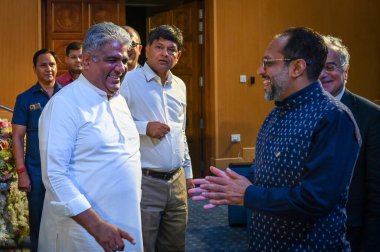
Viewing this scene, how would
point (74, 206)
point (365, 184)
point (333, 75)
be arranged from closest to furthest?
1. point (74, 206)
2. point (365, 184)
3. point (333, 75)

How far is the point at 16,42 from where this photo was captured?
6.91 metres

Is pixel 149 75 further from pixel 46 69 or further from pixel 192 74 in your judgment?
pixel 192 74

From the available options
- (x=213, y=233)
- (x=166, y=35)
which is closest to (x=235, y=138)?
(x=213, y=233)

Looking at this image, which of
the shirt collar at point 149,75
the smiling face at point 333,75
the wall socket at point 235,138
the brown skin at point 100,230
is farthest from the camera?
the wall socket at point 235,138

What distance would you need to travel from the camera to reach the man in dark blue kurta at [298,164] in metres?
1.73

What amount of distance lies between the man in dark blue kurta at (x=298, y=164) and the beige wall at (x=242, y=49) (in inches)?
221

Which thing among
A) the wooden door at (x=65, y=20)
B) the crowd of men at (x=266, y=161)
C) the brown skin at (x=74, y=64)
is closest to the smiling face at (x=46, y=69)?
the brown skin at (x=74, y=64)

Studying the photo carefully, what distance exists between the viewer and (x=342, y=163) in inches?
68.0

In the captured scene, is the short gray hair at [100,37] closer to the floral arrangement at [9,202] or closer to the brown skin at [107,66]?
the brown skin at [107,66]

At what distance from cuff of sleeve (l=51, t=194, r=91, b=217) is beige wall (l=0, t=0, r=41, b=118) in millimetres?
5224

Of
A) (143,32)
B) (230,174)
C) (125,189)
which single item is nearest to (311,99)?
(230,174)

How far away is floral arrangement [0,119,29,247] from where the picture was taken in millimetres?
3462

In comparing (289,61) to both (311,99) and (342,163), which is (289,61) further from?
(342,163)

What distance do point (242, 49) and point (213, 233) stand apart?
3.49 meters
